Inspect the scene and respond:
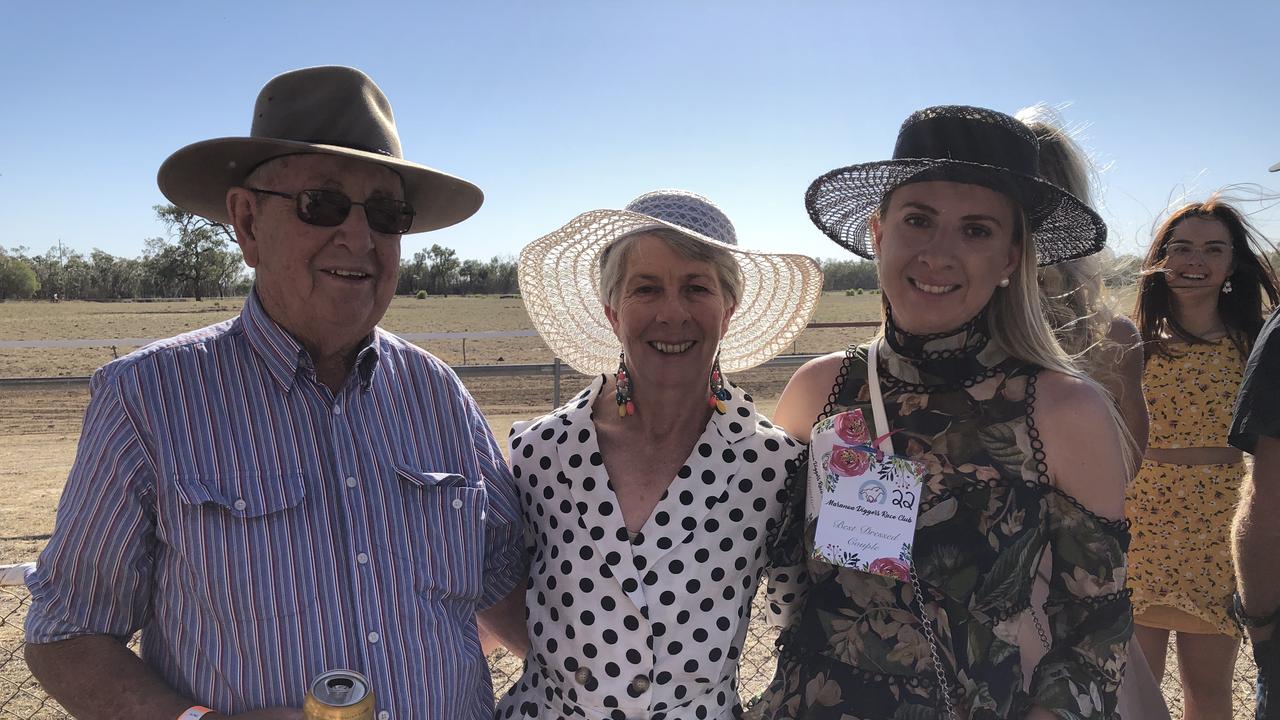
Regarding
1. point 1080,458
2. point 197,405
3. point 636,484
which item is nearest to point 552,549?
point 636,484

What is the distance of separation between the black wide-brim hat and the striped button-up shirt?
134 centimetres

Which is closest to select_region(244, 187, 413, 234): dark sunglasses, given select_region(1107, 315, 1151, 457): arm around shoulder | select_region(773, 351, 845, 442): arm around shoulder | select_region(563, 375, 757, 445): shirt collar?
select_region(563, 375, 757, 445): shirt collar

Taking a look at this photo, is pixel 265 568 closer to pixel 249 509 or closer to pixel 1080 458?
pixel 249 509

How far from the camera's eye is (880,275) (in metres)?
2.14

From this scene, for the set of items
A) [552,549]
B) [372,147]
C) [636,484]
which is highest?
[372,147]

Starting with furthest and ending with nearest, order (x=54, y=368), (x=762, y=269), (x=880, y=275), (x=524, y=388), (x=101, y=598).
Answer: (x=54, y=368), (x=524, y=388), (x=762, y=269), (x=880, y=275), (x=101, y=598)

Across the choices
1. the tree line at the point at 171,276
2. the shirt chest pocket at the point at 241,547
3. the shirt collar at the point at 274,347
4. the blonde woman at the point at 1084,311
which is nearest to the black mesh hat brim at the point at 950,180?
the blonde woman at the point at 1084,311

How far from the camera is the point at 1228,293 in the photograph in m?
4.28

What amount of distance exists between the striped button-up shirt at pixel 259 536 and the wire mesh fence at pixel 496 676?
8.89 feet

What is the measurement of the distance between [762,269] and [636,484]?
97 cm

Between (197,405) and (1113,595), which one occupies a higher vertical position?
(197,405)

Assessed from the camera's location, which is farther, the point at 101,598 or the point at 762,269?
the point at 762,269

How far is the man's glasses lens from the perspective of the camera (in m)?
1.90

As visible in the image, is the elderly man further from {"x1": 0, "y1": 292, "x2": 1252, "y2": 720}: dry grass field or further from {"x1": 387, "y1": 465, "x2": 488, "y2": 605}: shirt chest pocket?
{"x1": 0, "y1": 292, "x2": 1252, "y2": 720}: dry grass field
